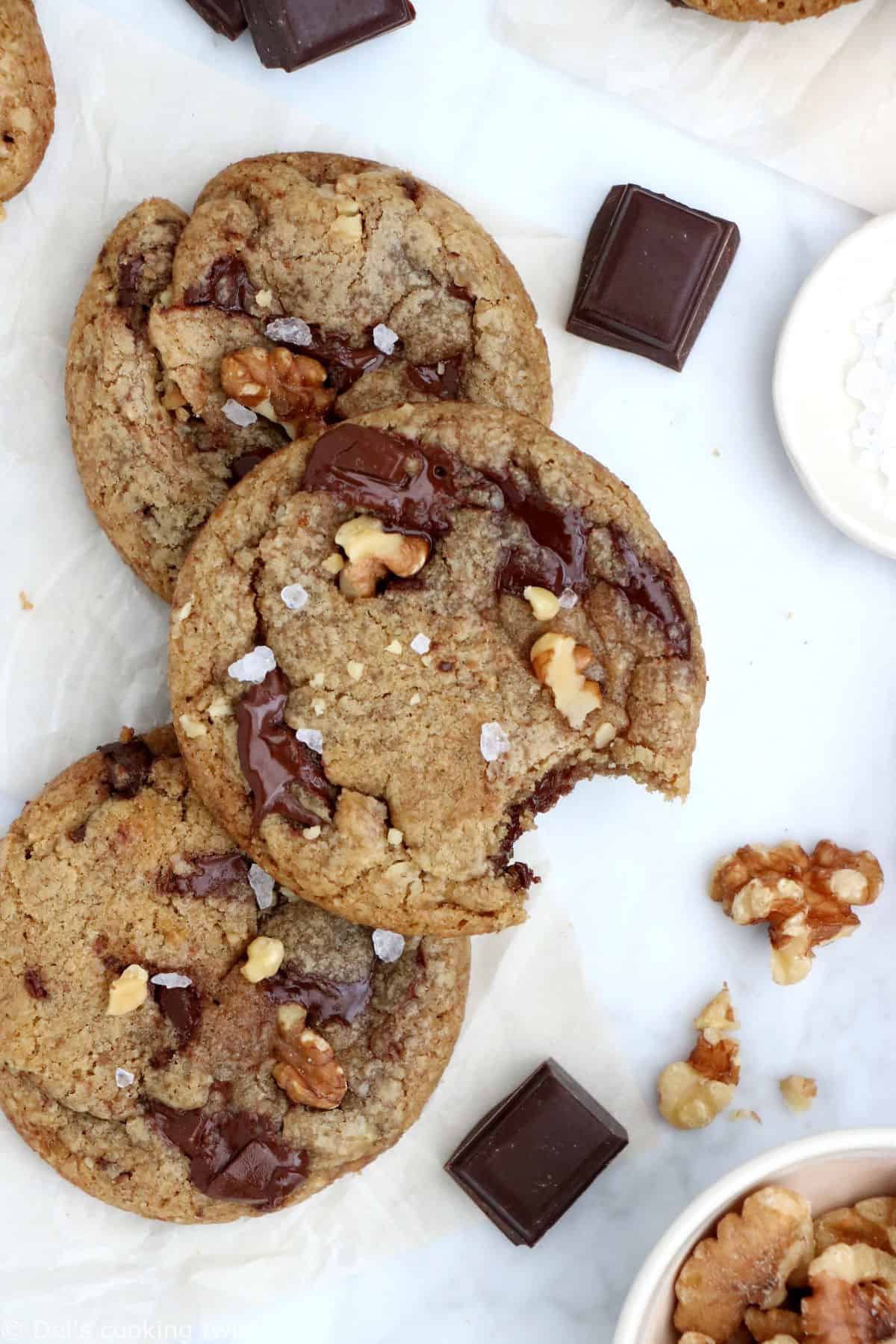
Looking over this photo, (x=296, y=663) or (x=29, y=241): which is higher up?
(x=29, y=241)

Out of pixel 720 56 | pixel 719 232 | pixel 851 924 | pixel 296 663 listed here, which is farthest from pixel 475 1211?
pixel 720 56

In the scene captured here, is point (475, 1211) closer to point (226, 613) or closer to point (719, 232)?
point (226, 613)

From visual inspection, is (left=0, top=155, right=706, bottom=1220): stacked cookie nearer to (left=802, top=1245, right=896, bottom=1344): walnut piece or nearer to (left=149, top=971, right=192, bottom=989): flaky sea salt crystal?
(left=149, top=971, right=192, bottom=989): flaky sea salt crystal

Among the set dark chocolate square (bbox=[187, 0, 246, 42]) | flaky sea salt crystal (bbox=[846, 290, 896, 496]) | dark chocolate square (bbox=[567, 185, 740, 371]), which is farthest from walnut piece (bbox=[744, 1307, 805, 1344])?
dark chocolate square (bbox=[187, 0, 246, 42])

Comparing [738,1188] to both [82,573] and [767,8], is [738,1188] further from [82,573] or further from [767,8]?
[767,8]

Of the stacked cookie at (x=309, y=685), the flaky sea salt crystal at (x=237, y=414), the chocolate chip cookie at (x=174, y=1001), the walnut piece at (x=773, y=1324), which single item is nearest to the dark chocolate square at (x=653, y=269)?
the stacked cookie at (x=309, y=685)
